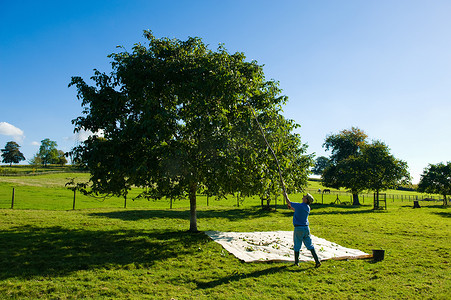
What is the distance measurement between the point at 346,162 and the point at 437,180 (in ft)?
68.3

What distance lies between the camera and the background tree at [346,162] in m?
39.0

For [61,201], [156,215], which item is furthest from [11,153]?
[156,215]

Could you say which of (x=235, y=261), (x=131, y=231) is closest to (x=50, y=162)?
(x=131, y=231)

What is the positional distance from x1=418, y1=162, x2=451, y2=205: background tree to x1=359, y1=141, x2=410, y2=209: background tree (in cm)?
1645

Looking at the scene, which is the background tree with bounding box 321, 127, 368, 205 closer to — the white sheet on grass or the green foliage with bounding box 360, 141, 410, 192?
the green foliage with bounding box 360, 141, 410, 192

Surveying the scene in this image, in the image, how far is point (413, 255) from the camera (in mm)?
11906

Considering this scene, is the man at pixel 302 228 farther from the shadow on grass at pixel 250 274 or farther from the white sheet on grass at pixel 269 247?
the white sheet on grass at pixel 269 247

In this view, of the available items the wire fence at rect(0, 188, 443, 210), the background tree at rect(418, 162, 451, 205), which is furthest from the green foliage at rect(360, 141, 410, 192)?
the background tree at rect(418, 162, 451, 205)

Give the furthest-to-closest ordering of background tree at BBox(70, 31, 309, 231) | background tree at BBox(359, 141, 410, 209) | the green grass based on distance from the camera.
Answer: background tree at BBox(359, 141, 410, 209) < the green grass < background tree at BBox(70, 31, 309, 231)

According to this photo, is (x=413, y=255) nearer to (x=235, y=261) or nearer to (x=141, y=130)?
(x=235, y=261)

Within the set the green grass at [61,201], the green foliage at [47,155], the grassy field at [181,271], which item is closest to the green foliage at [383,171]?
the green grass at [61,201]

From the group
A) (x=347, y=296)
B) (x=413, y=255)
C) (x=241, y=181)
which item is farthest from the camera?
(x=241, y=181)

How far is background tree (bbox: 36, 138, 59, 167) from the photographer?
11467 cm

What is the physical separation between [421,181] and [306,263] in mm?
52549
